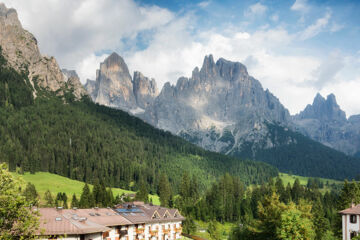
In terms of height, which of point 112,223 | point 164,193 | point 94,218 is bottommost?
point 164,193

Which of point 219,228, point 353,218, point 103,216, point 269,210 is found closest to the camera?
point 269,210

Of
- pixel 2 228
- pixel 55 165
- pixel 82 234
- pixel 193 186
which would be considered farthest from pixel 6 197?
pixel 55 165

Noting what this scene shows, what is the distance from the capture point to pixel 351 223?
3098 inches

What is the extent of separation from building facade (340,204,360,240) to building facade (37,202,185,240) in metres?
44.6

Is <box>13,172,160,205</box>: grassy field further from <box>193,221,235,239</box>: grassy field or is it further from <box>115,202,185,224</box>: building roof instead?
<box>115,202,185,224</box>: building roof

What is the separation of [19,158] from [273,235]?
150 meters

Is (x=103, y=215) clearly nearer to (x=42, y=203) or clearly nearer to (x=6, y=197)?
(x=6, y=197)

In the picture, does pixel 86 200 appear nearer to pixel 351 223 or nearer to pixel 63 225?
pixel 63 225

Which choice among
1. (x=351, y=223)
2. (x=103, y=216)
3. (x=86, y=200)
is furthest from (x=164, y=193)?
(x=351, y=223)

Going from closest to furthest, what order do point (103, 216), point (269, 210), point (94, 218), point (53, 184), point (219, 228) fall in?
point (94, 218) → point (269, 210) → point (103, 216) → point (219, 228) → point (53, 184)

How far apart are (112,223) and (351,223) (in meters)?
54.8

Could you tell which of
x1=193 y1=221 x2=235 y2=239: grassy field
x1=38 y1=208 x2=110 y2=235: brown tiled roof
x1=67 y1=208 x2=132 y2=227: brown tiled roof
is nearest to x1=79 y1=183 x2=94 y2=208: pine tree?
x1=67 y1=208 x2=132 y2=227: brown tiled roof

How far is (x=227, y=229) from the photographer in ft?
464

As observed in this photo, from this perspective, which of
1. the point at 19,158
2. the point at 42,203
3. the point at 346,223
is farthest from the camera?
the point at 19,158
